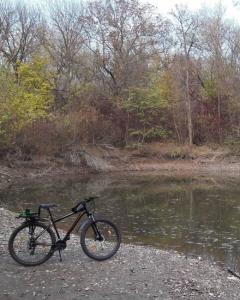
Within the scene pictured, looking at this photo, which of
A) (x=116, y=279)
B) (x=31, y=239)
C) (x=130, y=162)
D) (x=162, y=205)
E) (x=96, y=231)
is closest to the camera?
(x=116, y=279)

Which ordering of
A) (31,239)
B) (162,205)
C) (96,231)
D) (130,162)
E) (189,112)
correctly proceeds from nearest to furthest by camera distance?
1. (31,239)
2. (96,231)
3. (162,205)
4. (130,162)
5. (189,112)

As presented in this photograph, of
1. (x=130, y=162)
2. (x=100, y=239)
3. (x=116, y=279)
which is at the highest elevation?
(x=130, y=162)

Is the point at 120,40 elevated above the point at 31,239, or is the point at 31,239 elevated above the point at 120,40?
the point at 120,40

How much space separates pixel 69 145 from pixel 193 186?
42.4ft

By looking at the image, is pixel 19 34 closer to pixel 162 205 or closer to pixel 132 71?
pixel 132 71

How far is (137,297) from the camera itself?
7980mm

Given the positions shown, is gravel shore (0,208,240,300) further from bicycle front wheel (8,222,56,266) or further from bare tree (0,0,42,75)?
→ bare tree (0,0,42,75)

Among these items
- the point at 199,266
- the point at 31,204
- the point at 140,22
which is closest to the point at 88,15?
the point at 140,22

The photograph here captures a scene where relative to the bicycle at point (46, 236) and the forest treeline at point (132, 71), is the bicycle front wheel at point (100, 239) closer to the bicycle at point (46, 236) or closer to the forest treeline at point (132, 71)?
the bicycle at point (46, 236)

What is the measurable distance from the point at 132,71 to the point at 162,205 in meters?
26.5

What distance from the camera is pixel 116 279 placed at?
29.0 ft

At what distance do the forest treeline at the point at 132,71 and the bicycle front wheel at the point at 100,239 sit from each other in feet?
104

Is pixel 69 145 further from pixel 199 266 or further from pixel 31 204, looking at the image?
pixel 199 266

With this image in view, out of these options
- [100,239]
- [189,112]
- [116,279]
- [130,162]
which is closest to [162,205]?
[100,239]
